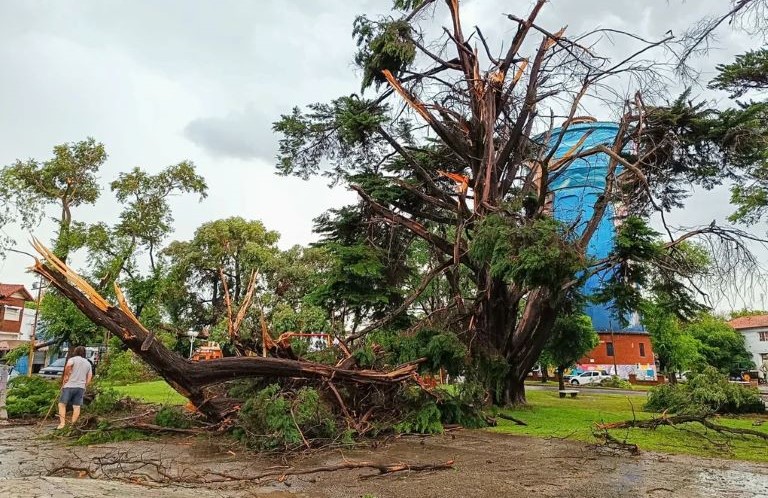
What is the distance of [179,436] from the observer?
884cm

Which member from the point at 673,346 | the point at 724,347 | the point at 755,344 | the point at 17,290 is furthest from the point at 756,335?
the point at 17,290

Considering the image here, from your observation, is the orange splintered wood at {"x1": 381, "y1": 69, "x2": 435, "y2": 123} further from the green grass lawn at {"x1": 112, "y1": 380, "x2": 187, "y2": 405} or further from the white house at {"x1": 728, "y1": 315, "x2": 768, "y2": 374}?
the white house at {"x1": 728, "y1": 315, "x2": 768, "y2": 374}

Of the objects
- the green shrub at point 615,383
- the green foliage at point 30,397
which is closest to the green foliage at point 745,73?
the green foliage at point 30,397

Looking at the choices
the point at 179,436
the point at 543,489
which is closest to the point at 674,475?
the point at 543,489

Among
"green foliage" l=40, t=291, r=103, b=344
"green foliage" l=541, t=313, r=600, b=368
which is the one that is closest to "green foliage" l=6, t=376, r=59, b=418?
"green foliage" l=40, t=291, r=103, b=344

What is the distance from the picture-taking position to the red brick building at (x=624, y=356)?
151 ft

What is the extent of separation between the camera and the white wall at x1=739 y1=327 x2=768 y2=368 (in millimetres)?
59062

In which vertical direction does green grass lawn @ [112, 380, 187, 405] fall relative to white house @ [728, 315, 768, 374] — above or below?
below

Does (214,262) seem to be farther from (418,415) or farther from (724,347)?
(724,347)

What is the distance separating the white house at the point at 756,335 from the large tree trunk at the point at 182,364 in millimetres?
64756

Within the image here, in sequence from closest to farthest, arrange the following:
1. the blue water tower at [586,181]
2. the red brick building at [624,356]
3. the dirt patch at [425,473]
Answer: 1. the dirt patch at [425,473]
2. the blue water tower at [586,181]
3. the red brick building at [624,356]

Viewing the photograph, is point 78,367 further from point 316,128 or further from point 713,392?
point 713,392

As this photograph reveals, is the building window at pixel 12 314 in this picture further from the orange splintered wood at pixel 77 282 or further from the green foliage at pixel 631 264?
the green foliage at pixel 631 264

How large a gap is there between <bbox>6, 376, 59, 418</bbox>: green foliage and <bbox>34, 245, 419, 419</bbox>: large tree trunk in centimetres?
453
